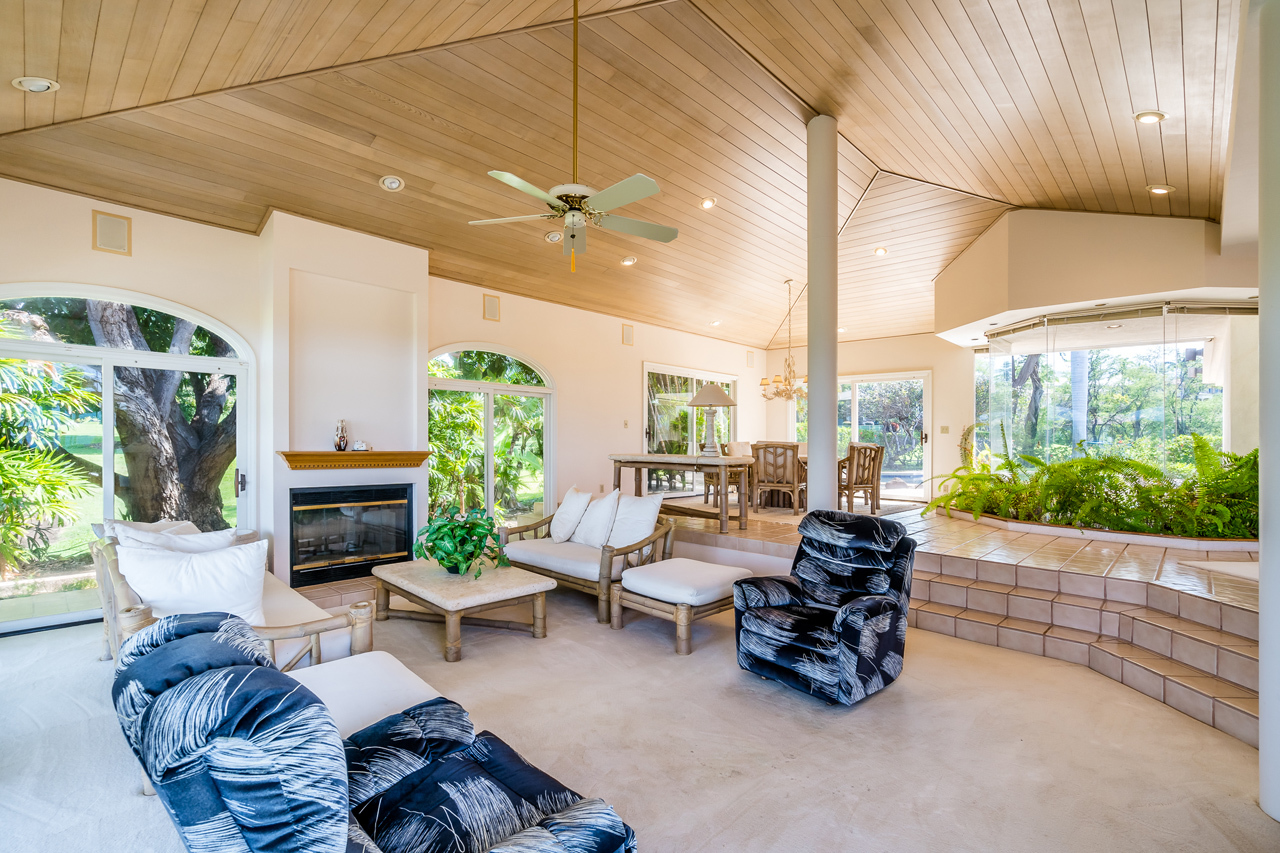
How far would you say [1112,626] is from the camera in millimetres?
3840

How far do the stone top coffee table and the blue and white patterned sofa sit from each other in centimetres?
194

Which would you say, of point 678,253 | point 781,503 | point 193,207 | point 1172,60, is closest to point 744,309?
point 678,253

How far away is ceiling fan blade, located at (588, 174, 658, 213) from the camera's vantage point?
333cm

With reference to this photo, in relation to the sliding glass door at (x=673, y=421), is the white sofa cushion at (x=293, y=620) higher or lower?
lower

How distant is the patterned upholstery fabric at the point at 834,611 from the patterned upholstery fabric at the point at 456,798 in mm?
1861

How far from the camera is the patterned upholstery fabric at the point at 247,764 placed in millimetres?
1134

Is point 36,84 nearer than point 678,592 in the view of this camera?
Yes

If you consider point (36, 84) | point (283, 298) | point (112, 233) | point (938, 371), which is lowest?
point (938, 371)

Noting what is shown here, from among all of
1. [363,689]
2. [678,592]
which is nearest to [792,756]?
[678,592]

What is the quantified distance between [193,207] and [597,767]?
5.37 m

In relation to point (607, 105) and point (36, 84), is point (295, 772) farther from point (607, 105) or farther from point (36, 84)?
point (607, 105)

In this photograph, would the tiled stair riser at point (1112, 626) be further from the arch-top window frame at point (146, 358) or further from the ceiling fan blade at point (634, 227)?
the arch-top window frame at point (146, 358)

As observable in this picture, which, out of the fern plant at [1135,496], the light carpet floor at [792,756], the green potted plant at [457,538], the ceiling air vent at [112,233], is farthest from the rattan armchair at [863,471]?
the ceiling air vent at [112,233]

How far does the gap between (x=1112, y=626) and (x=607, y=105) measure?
5101mm
